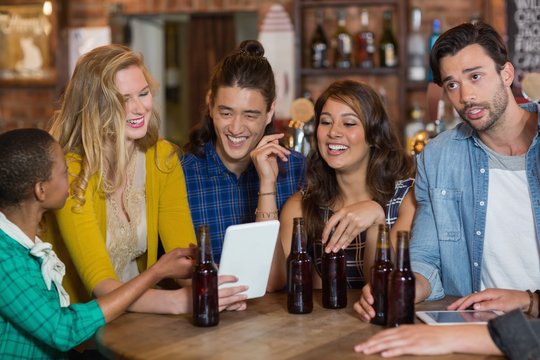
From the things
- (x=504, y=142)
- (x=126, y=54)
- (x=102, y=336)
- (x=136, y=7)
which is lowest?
(x=102, y=336)

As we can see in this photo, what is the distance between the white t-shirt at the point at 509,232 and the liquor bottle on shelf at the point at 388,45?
279 centimetres

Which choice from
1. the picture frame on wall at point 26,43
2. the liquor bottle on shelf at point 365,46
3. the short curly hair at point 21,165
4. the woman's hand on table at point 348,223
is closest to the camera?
the short curly hair at point 21,165

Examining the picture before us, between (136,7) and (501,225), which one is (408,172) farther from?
(136,7)

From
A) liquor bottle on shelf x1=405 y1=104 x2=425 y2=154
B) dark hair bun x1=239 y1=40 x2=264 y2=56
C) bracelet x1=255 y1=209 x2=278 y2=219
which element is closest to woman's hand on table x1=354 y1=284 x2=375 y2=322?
bracelet x1=255 y1=209 x2=278 y2=219

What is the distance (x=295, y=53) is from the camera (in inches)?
205

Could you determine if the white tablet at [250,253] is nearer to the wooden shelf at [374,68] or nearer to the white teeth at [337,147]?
the white teeth at [337,147]

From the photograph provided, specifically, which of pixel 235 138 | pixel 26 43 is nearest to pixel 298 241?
pixel 235 138

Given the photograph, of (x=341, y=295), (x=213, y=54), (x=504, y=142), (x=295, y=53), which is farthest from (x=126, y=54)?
(x=213, y=54)

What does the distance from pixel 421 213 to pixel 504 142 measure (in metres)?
0.32

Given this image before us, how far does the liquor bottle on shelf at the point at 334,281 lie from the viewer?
2.17m

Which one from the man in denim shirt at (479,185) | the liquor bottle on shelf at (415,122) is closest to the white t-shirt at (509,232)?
the man in denim shirt at (479,185)

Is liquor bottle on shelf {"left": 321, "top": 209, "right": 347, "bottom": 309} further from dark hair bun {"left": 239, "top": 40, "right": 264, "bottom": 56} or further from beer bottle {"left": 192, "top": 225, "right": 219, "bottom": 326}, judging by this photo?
dark hair bun {"left": 239, "top": 40, "right": 264, "bottom": 56}

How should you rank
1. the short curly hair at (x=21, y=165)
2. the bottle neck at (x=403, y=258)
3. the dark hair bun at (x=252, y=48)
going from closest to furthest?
the bottle neck at (x=403, y=258) → the short curly hair at (x=21, y=165) → the dark hair bun at (x=252, y=48)

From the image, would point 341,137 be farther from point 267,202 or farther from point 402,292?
point 402,292
